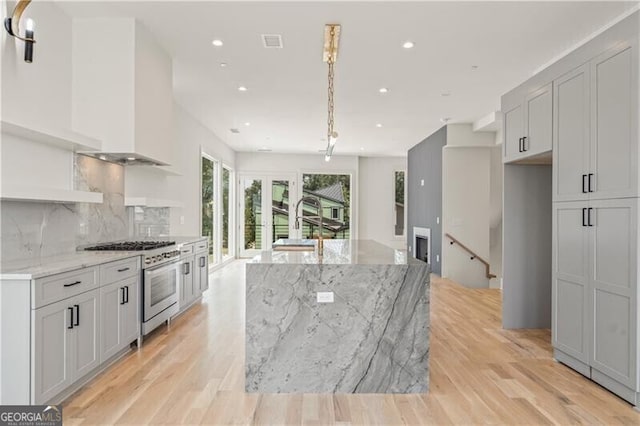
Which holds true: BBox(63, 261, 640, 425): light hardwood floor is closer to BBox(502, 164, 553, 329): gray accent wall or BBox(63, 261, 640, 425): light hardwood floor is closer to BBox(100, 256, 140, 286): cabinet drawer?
BBox(502, 164, 553, 329): gray accent wall

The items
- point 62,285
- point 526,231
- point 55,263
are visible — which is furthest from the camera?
point 526,231

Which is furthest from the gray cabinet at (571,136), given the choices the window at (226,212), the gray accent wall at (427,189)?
the window at (226,212)

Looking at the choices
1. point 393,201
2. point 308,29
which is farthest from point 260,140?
point 308,29

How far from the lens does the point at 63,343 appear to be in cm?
243

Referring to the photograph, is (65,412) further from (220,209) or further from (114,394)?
(220,209)

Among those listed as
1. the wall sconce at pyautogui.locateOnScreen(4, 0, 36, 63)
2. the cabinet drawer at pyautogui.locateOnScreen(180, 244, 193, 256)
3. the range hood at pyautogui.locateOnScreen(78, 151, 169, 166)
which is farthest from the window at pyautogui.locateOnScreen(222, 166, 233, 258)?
the wall sconce at pyautogui.locateOnScreen(4, 0, 36, 63)

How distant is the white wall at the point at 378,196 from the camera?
1078 cm

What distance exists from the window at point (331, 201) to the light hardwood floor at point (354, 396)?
683cm

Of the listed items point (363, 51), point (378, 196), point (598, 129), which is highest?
point (363, 51)

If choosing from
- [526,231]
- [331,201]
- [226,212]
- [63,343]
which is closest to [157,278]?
[63,343]

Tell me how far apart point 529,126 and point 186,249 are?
Answer: 389 centimetres

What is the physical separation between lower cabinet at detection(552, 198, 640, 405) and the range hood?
12.2 ft

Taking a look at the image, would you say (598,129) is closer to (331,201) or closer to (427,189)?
(427,189)

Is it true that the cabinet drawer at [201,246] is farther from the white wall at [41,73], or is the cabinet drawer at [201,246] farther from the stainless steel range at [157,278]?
the white wall at [41,73]
